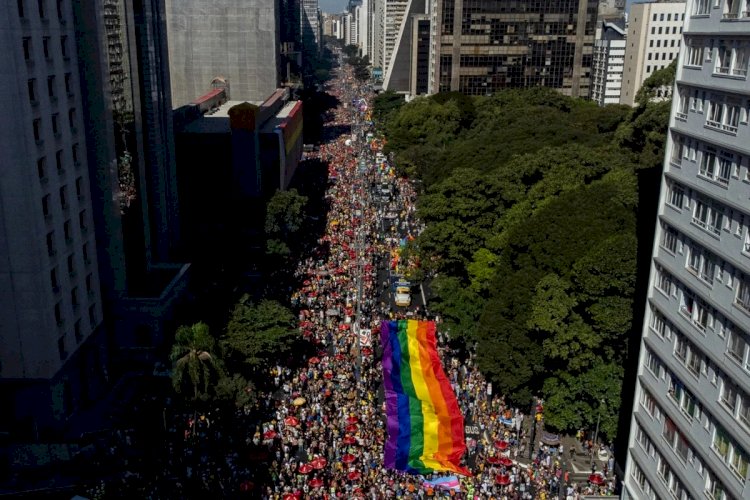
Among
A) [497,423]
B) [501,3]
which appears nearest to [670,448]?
[497,423]

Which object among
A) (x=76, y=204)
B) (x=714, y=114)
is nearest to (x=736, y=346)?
(x=714, y=114)

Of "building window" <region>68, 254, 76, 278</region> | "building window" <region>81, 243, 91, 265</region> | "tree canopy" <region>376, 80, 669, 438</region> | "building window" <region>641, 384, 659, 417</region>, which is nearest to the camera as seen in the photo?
"building window" <region>641, 384, 659, 417</region>

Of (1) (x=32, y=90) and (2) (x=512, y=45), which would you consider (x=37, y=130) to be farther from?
(2) (x=512, y=45)

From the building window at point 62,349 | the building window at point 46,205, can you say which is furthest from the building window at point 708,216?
the building window at point 62,349

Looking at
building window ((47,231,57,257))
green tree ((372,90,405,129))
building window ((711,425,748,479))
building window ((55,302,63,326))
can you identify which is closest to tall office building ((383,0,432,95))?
green tree ((372,90,405,129))

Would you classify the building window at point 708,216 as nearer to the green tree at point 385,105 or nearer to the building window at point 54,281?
the building window at point 54,281

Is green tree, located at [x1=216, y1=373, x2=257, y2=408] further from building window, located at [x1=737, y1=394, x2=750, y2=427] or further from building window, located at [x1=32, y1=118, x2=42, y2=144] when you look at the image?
building window, located at [x1=737, y1=394, x2=750, y2=427]
